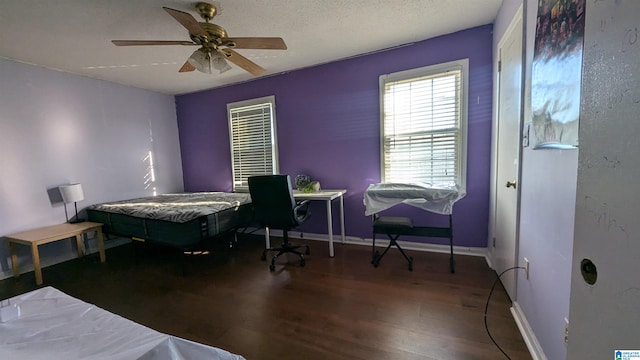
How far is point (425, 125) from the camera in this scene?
3020 millimetres

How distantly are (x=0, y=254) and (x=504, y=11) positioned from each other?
574 centimetres

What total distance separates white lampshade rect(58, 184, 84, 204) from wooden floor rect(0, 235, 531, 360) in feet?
2.72

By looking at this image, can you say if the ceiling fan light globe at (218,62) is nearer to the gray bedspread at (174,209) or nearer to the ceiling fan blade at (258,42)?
the ceiling fan blade at (258,42)

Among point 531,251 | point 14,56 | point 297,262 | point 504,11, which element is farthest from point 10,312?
point 504,11

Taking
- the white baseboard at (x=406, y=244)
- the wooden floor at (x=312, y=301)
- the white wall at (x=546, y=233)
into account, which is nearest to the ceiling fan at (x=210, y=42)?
the white wall at (x=546, y=233)

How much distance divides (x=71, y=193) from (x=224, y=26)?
2.90 meters

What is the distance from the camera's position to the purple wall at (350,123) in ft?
9.11

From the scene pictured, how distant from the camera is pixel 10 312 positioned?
1.01m

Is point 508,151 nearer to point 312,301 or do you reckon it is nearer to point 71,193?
point 312,301

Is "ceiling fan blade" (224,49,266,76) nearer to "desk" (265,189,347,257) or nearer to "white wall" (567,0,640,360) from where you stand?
"desk" (265,189,347,257)

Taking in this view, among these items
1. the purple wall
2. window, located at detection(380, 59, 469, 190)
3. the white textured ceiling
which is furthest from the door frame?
the white textured ceiling

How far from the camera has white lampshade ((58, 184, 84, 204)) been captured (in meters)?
3.16

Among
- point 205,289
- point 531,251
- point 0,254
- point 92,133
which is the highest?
point 92,133

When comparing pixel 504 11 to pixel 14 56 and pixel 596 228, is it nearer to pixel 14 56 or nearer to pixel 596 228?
pixel 596 228
